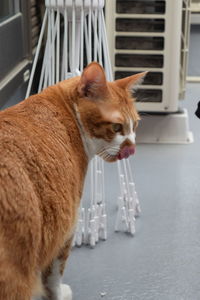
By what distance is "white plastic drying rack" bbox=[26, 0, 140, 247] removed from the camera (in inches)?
59.3

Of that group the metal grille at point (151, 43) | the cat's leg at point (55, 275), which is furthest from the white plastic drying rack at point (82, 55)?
the metal grille at point (151, 43)

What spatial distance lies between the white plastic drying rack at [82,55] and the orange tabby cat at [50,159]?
0.49m

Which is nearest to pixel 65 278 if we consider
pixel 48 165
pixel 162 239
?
pixel 162 239

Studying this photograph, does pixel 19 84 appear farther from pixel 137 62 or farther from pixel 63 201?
pixel 63 201

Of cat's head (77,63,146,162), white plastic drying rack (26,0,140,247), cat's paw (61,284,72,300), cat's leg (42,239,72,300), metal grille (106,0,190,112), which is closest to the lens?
cat's head (77,63,146,162)

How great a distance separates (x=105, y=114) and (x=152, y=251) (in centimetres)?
79

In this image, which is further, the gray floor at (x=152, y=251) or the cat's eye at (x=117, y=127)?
the gray floor at (x=152, y=251)

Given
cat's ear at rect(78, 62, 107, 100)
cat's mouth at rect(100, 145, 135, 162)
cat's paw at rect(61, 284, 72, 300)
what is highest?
cat's ear at rect(78, 62, 107, 100)

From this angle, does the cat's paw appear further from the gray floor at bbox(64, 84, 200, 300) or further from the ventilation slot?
the ventilation slot

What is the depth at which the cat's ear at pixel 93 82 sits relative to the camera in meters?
0.93

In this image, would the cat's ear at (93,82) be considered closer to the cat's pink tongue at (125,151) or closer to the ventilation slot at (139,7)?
the cat's pink tongue at (125,151)

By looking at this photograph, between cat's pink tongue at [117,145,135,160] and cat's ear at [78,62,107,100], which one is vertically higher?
cat's ear at [78,62,107,100]

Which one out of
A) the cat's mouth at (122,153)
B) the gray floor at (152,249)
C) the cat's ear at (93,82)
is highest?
the cat's ear at (93,82)

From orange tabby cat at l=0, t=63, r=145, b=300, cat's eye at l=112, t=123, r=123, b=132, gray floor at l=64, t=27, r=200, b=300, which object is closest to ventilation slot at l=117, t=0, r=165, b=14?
gray floor at l=64, t=27, r=200, b=300
